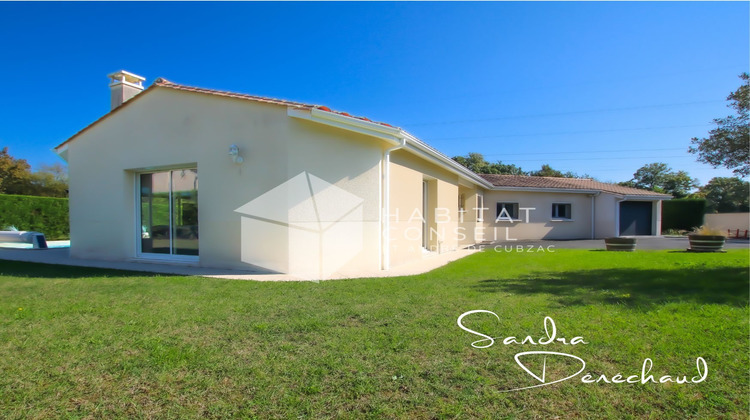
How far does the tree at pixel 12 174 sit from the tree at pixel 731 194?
140 feet

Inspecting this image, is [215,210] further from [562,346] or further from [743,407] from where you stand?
[743,407]

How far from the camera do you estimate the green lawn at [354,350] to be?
267 centimetres

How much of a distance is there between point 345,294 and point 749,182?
853 centimetres

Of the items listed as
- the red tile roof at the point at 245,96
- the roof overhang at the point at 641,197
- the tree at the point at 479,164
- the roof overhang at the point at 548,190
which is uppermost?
the tree at the point at 479,164

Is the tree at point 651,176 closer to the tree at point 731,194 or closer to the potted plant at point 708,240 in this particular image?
the potted plant at point 708,240

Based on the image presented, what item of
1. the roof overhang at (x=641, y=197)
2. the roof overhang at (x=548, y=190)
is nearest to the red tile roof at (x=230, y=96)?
the roof overhang at (x=548, y=190)

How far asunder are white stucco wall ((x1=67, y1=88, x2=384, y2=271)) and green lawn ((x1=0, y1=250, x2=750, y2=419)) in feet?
7.54

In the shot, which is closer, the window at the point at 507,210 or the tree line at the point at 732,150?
the tree line at the point at 732,150

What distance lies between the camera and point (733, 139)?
27.6ft

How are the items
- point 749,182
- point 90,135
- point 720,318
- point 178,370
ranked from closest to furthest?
point 178,370 → point 720,318 → point 749,182 → point 90,135

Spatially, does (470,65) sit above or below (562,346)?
above

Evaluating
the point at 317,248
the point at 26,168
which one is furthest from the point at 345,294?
the point at 26,168

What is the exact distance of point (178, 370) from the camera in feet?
10.5

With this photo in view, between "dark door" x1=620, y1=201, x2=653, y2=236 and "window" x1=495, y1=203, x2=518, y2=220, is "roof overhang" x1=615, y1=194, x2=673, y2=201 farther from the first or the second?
"window" x1=495, y1=203, x2=518, y2=220
